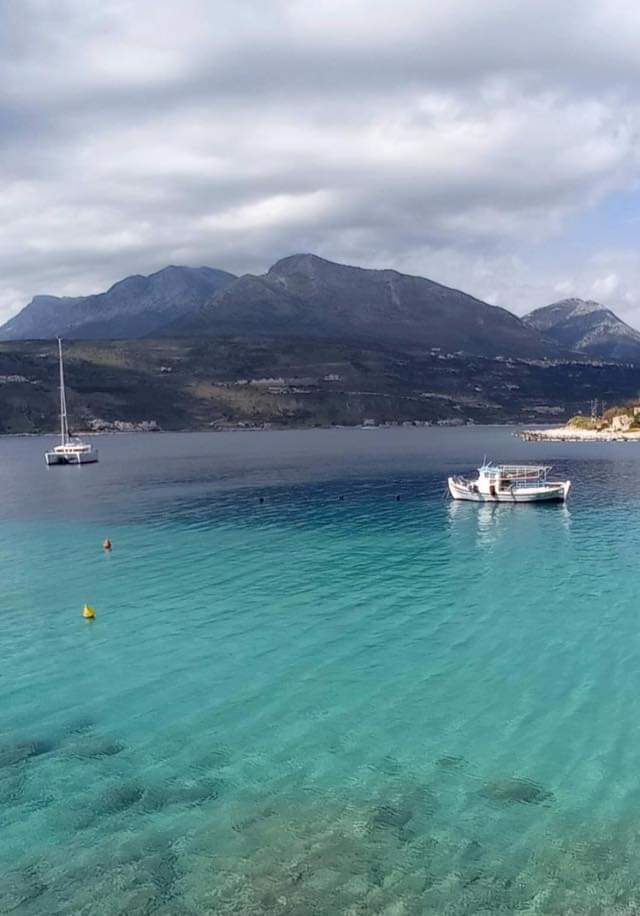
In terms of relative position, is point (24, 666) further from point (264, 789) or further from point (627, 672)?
point (627, 672)

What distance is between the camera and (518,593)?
53.4 meters

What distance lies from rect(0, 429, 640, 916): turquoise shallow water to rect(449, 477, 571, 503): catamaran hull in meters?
30.6

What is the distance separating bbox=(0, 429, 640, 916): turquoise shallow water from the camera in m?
20.8

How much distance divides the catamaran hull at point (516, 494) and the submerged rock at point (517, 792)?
79990 mm

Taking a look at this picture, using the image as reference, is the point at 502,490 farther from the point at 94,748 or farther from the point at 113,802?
the point at 113,802

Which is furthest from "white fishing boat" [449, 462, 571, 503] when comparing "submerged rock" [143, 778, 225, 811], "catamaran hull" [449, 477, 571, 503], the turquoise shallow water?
"submerged rock" [143, 778, 225, 811]

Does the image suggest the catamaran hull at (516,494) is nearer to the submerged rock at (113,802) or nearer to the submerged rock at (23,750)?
the submerged rock at (23,750)

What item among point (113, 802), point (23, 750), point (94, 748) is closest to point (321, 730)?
point (113, 802)

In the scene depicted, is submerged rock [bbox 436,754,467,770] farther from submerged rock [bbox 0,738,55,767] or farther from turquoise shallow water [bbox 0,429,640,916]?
submerged rock [bbox 0,738,55,767]

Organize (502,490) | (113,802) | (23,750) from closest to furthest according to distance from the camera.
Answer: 1. (113,802)
2. (23,750)
3. (502,490)

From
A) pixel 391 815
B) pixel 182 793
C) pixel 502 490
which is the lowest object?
pixel 391 815

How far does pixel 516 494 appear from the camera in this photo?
104 metres

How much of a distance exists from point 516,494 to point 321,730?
261ft

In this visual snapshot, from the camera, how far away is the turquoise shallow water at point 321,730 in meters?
20.8
